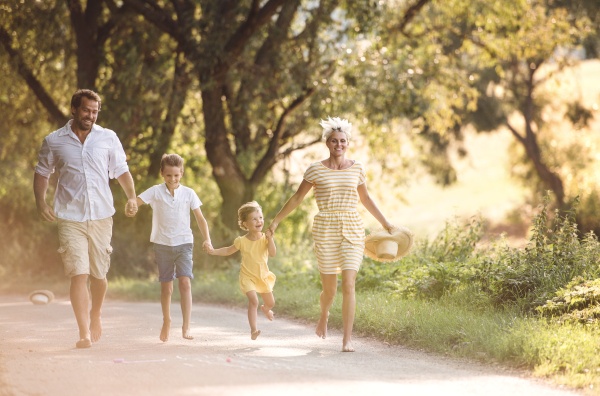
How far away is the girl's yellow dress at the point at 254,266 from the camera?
22.3 feet

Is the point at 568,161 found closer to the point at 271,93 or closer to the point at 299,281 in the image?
the point at 271,93

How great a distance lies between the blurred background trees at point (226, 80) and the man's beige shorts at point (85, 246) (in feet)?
23.2

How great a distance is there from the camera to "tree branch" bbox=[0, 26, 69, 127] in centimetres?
1489

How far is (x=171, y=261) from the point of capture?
6.80m

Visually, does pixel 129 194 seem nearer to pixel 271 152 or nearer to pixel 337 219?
pixel 337 219

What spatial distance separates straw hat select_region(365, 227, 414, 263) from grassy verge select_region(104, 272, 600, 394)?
2.69 feet

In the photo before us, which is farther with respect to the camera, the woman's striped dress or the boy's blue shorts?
the boy's blue shorts

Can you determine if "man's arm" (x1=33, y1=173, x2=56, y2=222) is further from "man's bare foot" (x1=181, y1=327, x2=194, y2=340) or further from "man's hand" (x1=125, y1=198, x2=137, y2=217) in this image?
"man's bare foot" (x1=181, y1=327, x2=194, y2=340)

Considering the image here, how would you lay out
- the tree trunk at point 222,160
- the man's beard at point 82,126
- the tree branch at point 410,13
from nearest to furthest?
the man's beard at point 82,126
the tree trunk at point 222,160
the tree branch at point 410,13

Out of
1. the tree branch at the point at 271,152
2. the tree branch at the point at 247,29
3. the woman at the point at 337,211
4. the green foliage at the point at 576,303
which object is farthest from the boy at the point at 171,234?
the tree branch at the point at 271,152

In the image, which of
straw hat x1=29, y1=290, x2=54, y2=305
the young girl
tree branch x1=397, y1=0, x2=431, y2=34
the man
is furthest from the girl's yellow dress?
tree branch x1=397, y1=0, x2=431, y2=34

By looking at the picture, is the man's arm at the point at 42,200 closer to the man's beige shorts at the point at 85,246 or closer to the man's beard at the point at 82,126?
the man's beige shorts at the point at 85,246

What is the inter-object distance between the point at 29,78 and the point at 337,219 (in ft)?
37.4

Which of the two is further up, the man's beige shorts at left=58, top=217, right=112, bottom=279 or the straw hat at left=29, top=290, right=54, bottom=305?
the man's beige shorts at left=58, top=217, right=112, bottom=279
